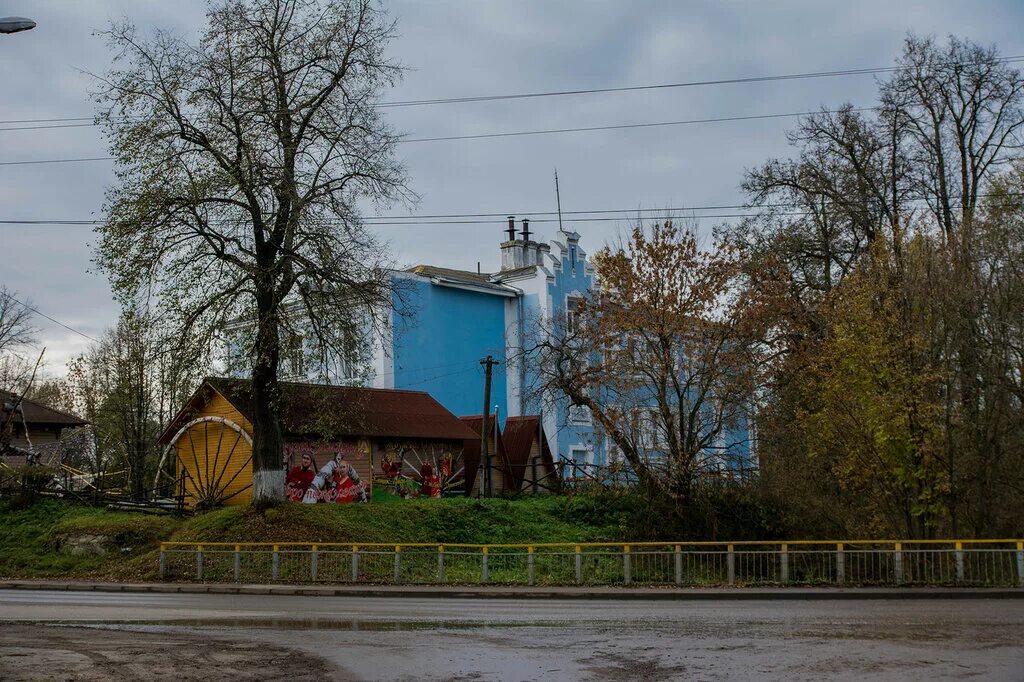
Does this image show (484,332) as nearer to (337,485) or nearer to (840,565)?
(337,485)

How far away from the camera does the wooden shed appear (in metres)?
38.6

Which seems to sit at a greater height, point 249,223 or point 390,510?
point 249,223

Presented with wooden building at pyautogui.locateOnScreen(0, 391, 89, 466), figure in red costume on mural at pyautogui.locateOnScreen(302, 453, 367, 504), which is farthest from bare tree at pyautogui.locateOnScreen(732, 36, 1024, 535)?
wooden building at pyautogui.locateOnScreen(0, 391, 89, 466)

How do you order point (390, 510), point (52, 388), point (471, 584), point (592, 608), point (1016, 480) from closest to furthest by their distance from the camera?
point (592, 608)
point (471, 584)
point (1016, 480)
point (390, 510)
point (52, 388)

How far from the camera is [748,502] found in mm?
34594

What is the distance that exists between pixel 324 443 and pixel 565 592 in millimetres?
17179

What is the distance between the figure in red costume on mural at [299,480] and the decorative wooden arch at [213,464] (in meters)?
1.46

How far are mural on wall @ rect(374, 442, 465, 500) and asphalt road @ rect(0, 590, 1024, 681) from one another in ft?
67.3

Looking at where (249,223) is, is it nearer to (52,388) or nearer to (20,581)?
(20,581)

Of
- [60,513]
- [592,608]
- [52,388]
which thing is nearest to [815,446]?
[592,608]

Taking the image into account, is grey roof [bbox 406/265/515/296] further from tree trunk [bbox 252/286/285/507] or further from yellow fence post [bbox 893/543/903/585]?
yellow fence post [bbox 893/543/903/585]

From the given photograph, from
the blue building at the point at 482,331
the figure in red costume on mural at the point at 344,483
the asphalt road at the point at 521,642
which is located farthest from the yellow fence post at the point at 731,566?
the blue building at the point at 482,331

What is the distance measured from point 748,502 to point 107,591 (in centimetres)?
1930

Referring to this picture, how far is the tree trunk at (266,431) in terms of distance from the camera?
33156mm
